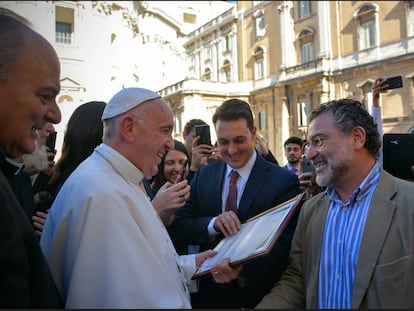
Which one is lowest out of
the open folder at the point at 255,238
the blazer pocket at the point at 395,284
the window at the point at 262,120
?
the blazer pocket at the point at 395,284

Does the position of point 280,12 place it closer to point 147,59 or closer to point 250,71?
point 250,71

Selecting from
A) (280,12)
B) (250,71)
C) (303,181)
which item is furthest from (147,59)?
(303,181)

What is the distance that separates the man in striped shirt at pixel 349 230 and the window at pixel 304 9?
3231 cm

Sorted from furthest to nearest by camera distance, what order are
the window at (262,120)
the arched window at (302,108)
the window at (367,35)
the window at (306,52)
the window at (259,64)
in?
the window at (259,64)
the window at (262,120)
the window at (306,52)
the arched window at (302,108)
the window at (367,35)

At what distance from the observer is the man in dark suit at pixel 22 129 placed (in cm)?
117

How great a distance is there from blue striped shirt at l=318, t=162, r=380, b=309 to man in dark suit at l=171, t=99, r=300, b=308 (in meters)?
0.41

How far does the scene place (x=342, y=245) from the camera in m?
2.29

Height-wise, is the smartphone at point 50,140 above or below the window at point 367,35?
below

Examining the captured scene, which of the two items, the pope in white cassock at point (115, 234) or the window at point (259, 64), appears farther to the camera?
the window at point (259, 64)

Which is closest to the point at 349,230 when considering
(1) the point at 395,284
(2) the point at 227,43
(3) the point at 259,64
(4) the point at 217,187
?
(1) the point at 395,284

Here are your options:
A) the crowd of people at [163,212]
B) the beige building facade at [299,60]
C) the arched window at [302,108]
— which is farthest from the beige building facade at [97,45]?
the crowd of people at [163,212]

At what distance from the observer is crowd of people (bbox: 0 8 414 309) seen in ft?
4.74

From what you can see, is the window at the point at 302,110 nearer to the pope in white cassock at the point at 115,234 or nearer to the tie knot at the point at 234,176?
the tie knot at the point at 234,176

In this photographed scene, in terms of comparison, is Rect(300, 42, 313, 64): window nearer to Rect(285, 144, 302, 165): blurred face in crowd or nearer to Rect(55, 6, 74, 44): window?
Rect(55, 6, 74, 44): window
